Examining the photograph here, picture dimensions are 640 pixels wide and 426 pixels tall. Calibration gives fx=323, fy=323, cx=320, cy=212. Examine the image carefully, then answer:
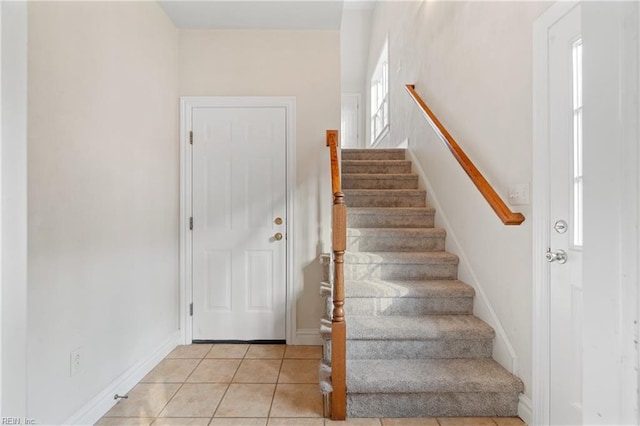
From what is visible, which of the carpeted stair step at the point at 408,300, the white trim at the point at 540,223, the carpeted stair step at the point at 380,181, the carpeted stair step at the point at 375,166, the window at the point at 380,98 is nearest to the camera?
the white trim at the point at 540,223

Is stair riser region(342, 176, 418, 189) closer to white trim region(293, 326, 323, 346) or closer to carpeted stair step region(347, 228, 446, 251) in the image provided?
carpeted stair step region(347, 228, 446, 251)

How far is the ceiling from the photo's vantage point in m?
2.44

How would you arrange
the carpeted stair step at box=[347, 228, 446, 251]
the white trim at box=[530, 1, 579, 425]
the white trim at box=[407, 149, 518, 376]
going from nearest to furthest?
the white trim at box=[530, 1, 579, 425] < the white trim at box=[407, 149, 518, 376] < the carpeted stair step at box=[347, 228, 446, 251]

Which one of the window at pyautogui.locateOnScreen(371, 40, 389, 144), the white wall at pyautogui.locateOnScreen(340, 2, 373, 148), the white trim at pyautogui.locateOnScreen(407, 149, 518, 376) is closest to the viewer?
the white trim at pyautogui.locateOnScreen(407, 149, 518, 376)

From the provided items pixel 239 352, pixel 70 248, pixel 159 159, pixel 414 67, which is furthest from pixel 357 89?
pixel 70 248

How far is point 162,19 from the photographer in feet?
8.26

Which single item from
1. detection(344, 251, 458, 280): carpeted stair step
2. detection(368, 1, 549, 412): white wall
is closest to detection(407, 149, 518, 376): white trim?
detection(368, 1, 549, 412): white wall

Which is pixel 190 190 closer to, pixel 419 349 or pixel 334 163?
pixel 334 163

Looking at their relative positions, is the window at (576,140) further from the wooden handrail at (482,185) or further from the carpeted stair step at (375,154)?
the carpeted stair step at (375,154)

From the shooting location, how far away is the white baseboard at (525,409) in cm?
165

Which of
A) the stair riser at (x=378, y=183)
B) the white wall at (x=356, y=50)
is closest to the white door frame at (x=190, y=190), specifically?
the stair riser at (x=378, y=183)

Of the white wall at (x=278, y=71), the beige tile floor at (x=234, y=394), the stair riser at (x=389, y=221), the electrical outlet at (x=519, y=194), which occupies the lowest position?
the beige tile floor at (x=234, y=394)

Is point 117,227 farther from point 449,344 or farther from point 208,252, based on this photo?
point 449,344

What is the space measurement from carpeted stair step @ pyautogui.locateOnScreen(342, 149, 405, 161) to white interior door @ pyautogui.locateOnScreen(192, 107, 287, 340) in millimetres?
1396
